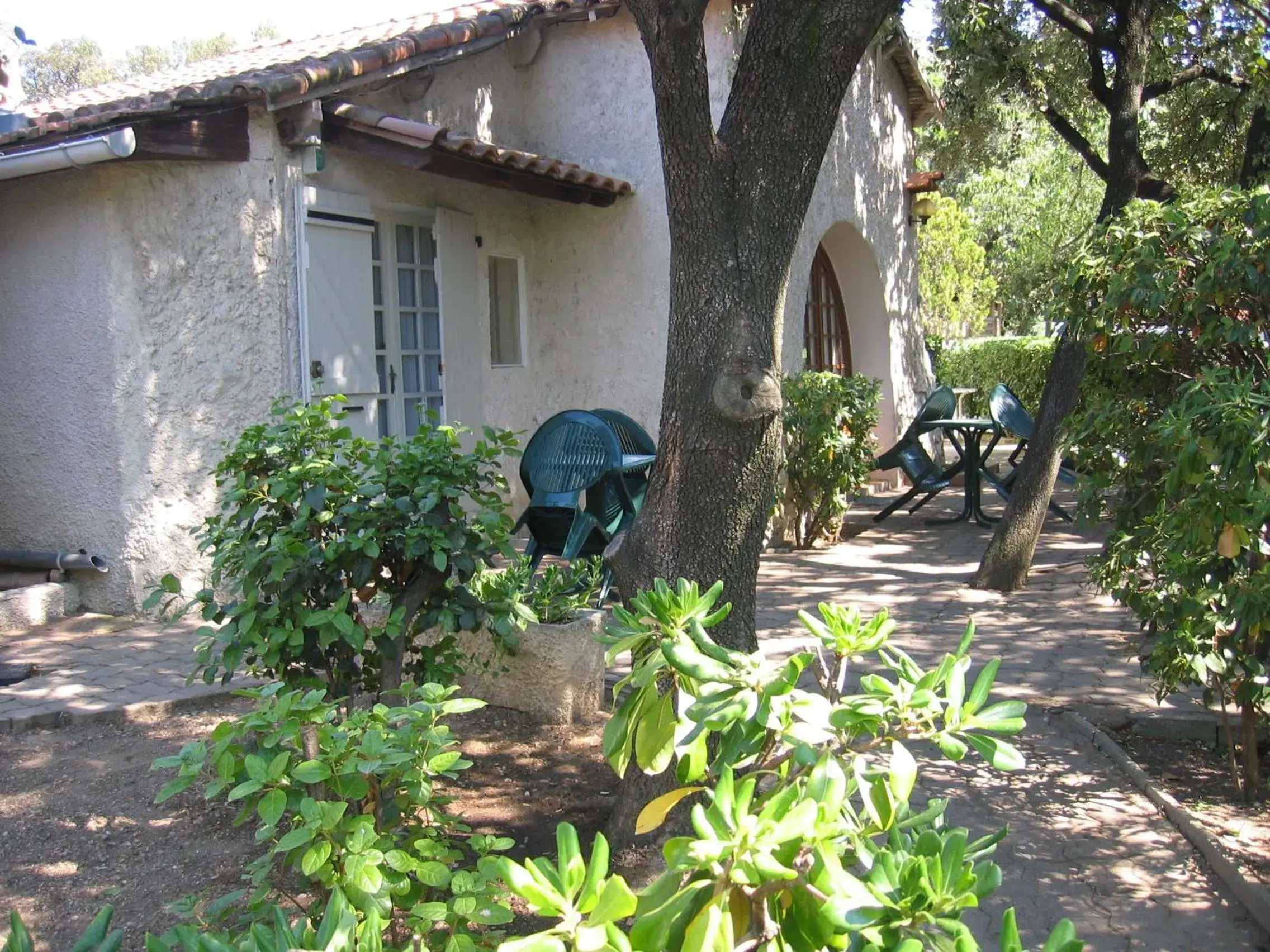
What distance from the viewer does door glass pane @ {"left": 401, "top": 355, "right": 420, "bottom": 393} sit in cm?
879

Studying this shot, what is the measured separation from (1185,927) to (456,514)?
2.62 metres

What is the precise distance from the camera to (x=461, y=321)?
9141mm

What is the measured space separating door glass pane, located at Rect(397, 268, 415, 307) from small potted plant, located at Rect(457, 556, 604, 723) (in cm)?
414

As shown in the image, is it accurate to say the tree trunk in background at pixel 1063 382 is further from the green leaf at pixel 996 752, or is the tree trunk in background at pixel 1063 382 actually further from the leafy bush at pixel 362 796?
the green leaf at pixel 996 752

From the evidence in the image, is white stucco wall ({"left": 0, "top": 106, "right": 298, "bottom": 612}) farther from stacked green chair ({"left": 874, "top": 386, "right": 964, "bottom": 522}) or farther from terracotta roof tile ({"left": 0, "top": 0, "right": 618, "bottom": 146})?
stacked green chair ({"left": 874, "top": 386, "right": 964, "bottom": 522})

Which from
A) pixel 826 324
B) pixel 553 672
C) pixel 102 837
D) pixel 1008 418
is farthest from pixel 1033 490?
pixel 826 324

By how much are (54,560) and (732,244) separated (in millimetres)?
5451

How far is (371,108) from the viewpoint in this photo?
8.05 m

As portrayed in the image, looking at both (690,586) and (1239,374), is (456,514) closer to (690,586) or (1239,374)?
(690,586)

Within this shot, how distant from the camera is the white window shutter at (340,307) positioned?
7504mm

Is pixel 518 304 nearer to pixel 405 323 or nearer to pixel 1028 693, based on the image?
pixel 405 323

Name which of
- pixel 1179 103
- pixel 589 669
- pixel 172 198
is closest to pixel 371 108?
Result: pixel 172 198

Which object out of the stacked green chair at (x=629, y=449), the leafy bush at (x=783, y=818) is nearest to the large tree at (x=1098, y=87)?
the stacked green chair at (x=629, y=449)

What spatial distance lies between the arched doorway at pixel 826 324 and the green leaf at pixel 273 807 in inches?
439
